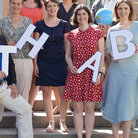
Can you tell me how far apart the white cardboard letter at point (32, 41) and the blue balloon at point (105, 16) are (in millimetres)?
717

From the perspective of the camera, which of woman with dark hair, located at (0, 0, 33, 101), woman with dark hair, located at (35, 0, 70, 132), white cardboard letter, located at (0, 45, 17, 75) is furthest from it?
woman with dark hair, located at (35, 0, 70, 132)

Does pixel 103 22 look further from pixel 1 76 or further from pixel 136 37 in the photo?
pixel 1 76

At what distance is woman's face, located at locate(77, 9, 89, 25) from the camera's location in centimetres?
519

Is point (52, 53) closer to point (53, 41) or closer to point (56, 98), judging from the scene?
point (53, 41)

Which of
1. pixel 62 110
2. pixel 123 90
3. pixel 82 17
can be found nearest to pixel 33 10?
pixel 82 17

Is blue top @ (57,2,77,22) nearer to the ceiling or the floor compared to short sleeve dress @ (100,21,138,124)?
nearer to the ceiling

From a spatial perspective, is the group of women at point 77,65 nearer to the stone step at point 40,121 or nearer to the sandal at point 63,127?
the sandal at point 63,127

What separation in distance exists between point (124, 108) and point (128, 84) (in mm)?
296

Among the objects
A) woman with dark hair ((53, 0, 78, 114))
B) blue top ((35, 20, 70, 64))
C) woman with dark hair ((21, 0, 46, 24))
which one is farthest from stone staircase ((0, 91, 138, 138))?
woman with dark hair ((21, 0, 46, 24))

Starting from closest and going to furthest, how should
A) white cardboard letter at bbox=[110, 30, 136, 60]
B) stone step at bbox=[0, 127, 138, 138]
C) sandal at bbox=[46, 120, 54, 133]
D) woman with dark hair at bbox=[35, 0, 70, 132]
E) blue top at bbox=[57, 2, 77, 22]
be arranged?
1. white cardboard letter at bbox=[110, 30, 136, 60]
2. woman with dark hair at bbox=[35, 0, 70, 132]
3. stone step at bbox=[0, 127, 138, 138]
4. sandal at bbox=[46, 120, 54, 133]
5. blue top at bbox=[57, 2, 77, 22]

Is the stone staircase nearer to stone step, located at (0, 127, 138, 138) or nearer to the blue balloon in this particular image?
stone step, located at (0, 127, 138, 138)

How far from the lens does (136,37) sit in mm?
5098

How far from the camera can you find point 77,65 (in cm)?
527

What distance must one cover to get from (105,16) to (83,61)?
64 cm
